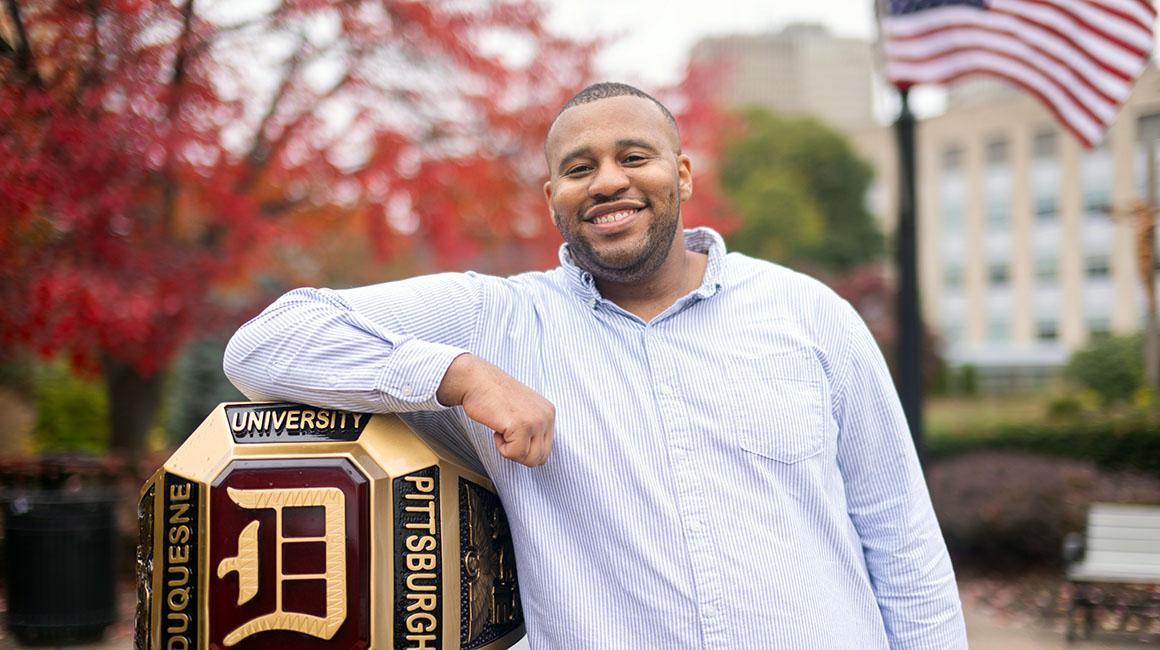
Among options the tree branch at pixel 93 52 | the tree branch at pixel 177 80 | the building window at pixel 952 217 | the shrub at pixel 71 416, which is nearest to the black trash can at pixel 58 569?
the tree branch at pixel 177 80

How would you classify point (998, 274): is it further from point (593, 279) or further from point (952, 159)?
point (593, 279)

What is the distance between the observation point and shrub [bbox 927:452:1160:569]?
9.09 metres

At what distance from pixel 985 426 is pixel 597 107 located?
12.7 metres

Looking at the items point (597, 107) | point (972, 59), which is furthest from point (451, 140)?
point (597, 107)

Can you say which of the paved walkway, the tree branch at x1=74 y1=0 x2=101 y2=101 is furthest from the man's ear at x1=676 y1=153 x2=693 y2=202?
the paved walkway

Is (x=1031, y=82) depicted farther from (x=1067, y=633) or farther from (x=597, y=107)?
(x=597, y=107)

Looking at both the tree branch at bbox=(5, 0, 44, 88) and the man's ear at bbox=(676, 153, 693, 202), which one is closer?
the man's ear at bbox=(676, 153, 693, 202)

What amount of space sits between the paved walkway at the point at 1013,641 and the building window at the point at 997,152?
2046 inches

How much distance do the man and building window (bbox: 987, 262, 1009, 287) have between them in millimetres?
56703

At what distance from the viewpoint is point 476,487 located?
5.94 feet

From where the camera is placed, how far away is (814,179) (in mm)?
48156

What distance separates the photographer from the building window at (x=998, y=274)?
181 feet

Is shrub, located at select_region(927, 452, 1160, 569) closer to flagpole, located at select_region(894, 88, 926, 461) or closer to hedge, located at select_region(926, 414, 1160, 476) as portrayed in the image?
hedge, located at select_region(926, 414, 1160, 476)

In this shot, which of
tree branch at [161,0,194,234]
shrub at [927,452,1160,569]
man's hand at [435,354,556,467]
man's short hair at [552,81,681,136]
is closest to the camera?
man's hand at [435,354,556,467]
